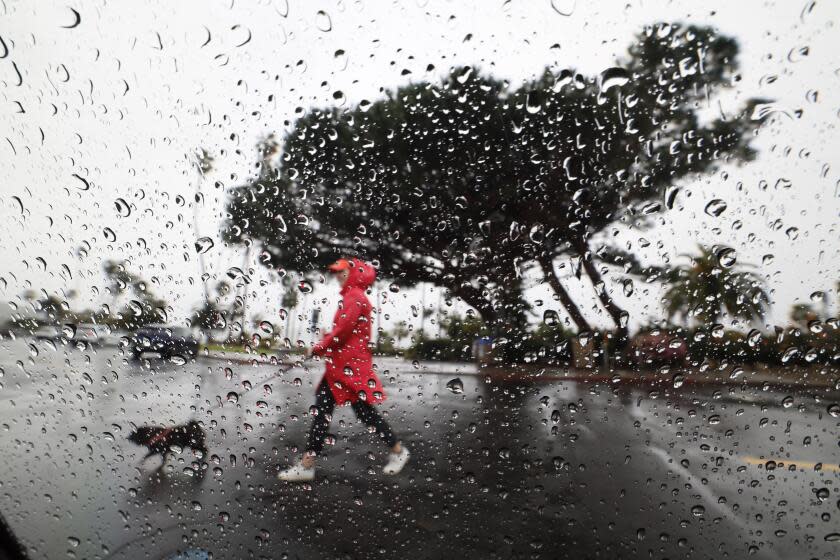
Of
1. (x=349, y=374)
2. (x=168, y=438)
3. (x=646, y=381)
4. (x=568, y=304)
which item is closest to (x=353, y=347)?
(x=349, y=374)

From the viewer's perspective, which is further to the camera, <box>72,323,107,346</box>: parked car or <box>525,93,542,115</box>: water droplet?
<box>72,323,107,346</box>: parked car

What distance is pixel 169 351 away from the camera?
149 centimetres

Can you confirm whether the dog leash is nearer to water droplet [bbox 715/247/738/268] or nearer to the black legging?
the black legging

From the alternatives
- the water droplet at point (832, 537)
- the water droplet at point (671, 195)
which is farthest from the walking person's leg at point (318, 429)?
the water droplet at point (832, 537)

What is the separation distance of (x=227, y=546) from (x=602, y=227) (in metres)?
1.70

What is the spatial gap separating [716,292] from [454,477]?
3.50 feet

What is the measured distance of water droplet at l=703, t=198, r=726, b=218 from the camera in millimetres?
1172

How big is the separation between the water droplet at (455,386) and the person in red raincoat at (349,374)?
24cm

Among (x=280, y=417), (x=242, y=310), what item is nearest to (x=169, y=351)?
(x=242, y=310)

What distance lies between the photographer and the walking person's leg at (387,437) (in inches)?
56.2

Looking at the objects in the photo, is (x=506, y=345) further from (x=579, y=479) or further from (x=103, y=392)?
(x=103, y=392)

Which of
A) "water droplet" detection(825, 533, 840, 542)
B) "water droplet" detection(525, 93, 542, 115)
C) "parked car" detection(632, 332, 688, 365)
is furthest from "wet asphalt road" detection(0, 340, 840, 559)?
"water droplet" detection(525, 93, 542, 115)

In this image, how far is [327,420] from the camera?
1428 millimetres

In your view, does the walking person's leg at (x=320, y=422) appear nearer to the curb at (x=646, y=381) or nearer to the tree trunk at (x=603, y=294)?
the curb at (x=646, y=381)
